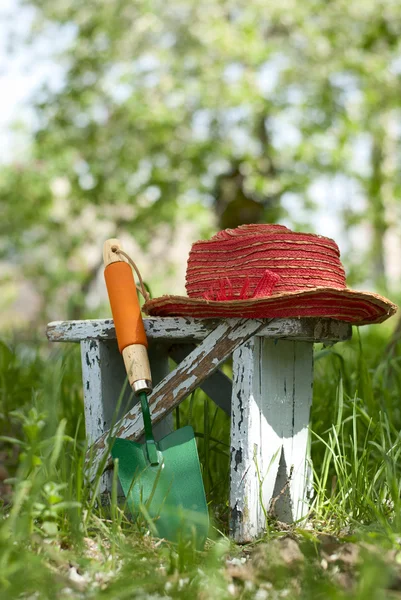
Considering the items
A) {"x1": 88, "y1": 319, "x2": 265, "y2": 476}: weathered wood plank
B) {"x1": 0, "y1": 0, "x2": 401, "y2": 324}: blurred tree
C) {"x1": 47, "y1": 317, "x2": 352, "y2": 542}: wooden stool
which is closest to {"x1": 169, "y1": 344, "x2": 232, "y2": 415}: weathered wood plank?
{"x1": 47, "y1": 317, "x2": 352, "y2": 542}: wooden stool

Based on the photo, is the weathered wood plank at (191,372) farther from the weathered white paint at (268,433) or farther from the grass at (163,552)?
the grass at (163,552)

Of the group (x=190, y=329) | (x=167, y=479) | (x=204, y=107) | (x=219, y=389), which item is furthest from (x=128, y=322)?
(x=204, y=107)

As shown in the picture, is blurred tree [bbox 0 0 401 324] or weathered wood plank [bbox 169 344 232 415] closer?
weathered wood plank [bbox 169 344 232 415]

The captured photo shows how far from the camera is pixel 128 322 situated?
1.64 m

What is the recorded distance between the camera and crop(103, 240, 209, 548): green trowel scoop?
1551mm

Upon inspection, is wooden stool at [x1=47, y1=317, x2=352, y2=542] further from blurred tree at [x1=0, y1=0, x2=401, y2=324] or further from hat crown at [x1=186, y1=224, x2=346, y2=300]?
blurred tree at [x1=0, y1=0, x2=401, y2=324]

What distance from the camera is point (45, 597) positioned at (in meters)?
1.05

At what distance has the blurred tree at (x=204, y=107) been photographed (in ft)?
21.4

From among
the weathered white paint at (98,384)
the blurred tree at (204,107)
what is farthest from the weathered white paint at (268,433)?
the blurred tree at (204,107)

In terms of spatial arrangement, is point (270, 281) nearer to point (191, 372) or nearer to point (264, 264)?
point (264, 264)

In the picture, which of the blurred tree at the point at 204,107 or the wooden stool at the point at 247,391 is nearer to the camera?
the wooden stool at the point at 247,391

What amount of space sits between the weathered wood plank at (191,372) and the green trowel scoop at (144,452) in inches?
2.6

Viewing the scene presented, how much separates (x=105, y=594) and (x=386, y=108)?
640cm

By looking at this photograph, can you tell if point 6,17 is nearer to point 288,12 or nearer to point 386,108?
point 288,12
